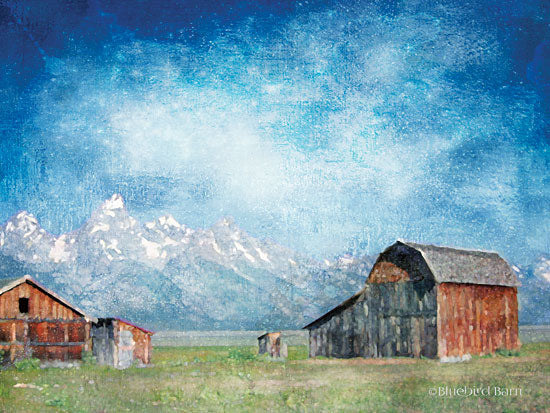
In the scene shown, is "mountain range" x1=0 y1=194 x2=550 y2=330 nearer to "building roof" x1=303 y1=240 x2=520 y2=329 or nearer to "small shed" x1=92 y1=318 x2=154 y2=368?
"building roof" x1=303 y1=240 x2=520 y2=329

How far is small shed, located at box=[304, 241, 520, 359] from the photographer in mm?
21703

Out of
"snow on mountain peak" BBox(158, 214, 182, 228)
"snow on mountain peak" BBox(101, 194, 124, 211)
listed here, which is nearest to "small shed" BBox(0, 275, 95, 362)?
"snow on mountain peak" BBox(101, 194, 124, 211)

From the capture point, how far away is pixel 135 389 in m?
14.4

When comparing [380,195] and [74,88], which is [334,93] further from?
[74,88]

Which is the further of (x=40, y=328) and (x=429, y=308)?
(x=429, y=308)

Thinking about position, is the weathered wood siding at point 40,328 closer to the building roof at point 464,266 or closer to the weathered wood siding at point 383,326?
the weathered wood siding at point 383,326

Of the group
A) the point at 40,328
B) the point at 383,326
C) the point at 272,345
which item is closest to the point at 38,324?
the point at 40,328

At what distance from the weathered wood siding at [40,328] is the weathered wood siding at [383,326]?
28.7ft

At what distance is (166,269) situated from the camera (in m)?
34.5

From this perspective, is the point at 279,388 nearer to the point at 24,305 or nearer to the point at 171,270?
the point at 24,305

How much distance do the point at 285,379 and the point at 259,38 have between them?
8.55 m

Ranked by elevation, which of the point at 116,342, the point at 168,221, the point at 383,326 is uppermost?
the point at 168,221

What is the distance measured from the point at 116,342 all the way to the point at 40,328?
8.30 ft

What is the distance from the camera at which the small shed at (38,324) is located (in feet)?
64.7
